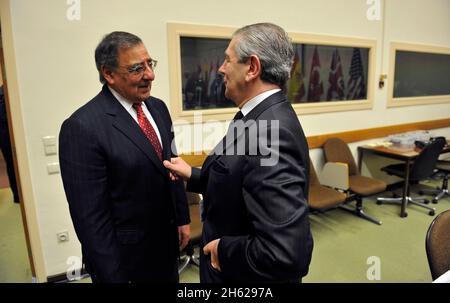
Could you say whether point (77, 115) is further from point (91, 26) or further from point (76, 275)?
point (76, 275)

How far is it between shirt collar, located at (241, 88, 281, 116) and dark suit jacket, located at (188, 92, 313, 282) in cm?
2

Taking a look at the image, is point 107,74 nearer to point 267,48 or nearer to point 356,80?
point 267,48

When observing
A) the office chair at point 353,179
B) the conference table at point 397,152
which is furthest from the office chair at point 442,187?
the office chair at point 353,179

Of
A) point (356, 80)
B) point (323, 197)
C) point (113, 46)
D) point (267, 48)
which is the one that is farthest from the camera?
point (356, 80)

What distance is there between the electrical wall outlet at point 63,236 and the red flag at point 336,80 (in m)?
2.98

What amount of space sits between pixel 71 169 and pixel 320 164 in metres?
2.96

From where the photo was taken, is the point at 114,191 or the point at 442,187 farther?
the point at 442,187

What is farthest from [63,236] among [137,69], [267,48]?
[267,48]

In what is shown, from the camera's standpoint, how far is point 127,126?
Answer: 3.94 ft

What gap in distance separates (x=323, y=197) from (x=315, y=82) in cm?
130

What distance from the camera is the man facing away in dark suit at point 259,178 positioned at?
82cm

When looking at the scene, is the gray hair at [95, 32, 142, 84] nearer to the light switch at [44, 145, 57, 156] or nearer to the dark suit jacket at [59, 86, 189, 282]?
the dark suit jacket at [59, 86, 189, 282]

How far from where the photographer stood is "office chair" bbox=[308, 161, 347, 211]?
8.89 ft

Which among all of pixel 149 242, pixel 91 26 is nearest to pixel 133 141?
pixel 149 242
